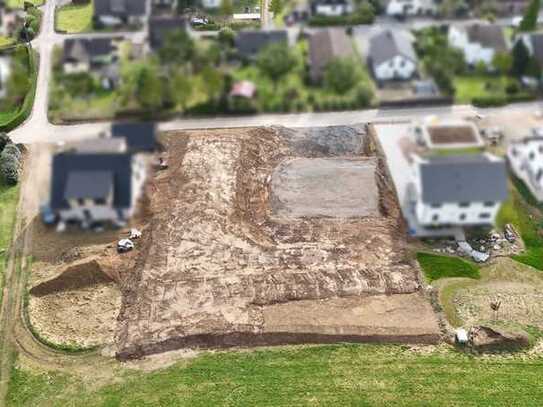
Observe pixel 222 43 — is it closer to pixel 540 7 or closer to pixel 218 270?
pixel 218 270

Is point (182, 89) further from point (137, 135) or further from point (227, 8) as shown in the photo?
point (227, 8)

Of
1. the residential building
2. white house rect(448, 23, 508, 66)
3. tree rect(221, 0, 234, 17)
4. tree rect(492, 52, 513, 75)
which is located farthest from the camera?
the residential building

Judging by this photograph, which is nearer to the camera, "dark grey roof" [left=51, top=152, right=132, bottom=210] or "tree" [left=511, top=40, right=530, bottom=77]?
"dark grey roof" [left=51, top=152, right=132, bottom=210]

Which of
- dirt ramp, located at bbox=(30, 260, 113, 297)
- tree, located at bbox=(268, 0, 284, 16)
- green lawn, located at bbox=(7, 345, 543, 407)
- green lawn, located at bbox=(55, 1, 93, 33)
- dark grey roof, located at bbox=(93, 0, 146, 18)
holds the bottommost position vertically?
green lawn, located at bbox=(7, 345, 543, 407)

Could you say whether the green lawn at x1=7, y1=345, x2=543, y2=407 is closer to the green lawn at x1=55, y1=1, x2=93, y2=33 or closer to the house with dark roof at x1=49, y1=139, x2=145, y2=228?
the house with dark roof at x1=49, y1=139, x2=145, y2=228

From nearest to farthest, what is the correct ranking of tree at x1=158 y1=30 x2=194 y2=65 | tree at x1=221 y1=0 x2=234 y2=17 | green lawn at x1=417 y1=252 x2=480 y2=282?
green lawn at x1=417 y1=252 x2=480 y2=282
tree at x1=158 y1=30 x2=194 y2=65
tree at x1=221 y1=0 x2=234 y2=17

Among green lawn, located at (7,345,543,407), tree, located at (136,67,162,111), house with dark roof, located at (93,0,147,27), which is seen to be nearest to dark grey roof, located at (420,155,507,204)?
green lawn, located at (7,345,543,407)

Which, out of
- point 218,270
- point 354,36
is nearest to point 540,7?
point 354,36

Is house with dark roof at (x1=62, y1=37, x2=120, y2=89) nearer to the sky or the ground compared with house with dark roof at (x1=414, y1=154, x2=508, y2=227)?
nearer to the sky
